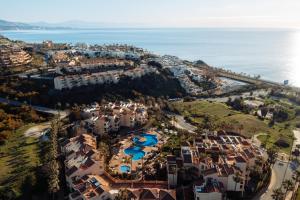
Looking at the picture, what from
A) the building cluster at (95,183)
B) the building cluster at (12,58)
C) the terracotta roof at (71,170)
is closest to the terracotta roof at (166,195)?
the building cluster at (95,183)

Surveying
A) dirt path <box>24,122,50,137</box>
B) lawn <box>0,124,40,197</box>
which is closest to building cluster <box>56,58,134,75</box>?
dirt path <box>24,122,50,137</box>

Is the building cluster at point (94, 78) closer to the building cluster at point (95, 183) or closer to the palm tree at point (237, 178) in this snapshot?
the building cluster at point (95, 183)

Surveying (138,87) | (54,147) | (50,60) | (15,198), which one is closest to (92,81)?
(138,87)

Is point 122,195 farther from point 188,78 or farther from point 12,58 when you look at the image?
point 188,78

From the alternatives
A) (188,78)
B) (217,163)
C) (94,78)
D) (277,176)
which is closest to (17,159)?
(217,163)

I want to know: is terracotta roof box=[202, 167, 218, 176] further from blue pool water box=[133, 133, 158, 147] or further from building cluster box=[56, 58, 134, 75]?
building cluster box=[56, 58, 134, 75]
